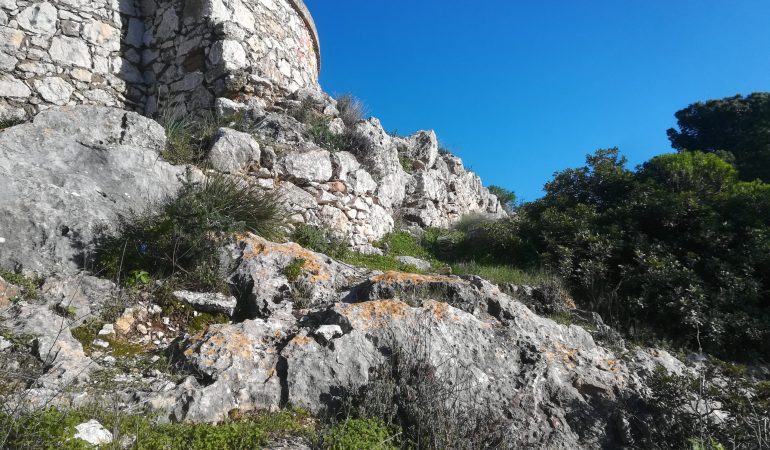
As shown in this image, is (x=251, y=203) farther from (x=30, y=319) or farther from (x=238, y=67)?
(x=238, y=67)

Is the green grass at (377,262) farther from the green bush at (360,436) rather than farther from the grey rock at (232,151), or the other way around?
the green bush at (360,436)

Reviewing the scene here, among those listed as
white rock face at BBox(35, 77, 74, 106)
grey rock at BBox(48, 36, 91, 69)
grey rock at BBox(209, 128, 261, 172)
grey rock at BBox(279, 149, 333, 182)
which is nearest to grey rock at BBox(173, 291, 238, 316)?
grey rock at BBox(209, 128, 261, 172)

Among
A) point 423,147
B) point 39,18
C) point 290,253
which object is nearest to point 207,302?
point 290,253

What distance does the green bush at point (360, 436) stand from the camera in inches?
113

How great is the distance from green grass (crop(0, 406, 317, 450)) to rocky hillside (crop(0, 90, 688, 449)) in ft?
0.21

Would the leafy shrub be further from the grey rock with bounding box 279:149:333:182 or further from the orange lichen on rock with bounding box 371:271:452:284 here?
the grey rock with bounding box 279:149:333:182

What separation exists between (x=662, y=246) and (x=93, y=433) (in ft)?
22.1

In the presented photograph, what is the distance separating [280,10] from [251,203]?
5.49m

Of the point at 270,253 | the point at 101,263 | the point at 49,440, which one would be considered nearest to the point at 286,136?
the point at 270,253

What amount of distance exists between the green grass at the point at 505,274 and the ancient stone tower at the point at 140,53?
14.2 feet

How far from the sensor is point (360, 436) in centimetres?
296

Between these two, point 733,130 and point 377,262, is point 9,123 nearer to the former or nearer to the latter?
point 377,262

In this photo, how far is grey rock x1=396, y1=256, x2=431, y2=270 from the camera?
7.05m

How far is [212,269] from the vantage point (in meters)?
4.60
